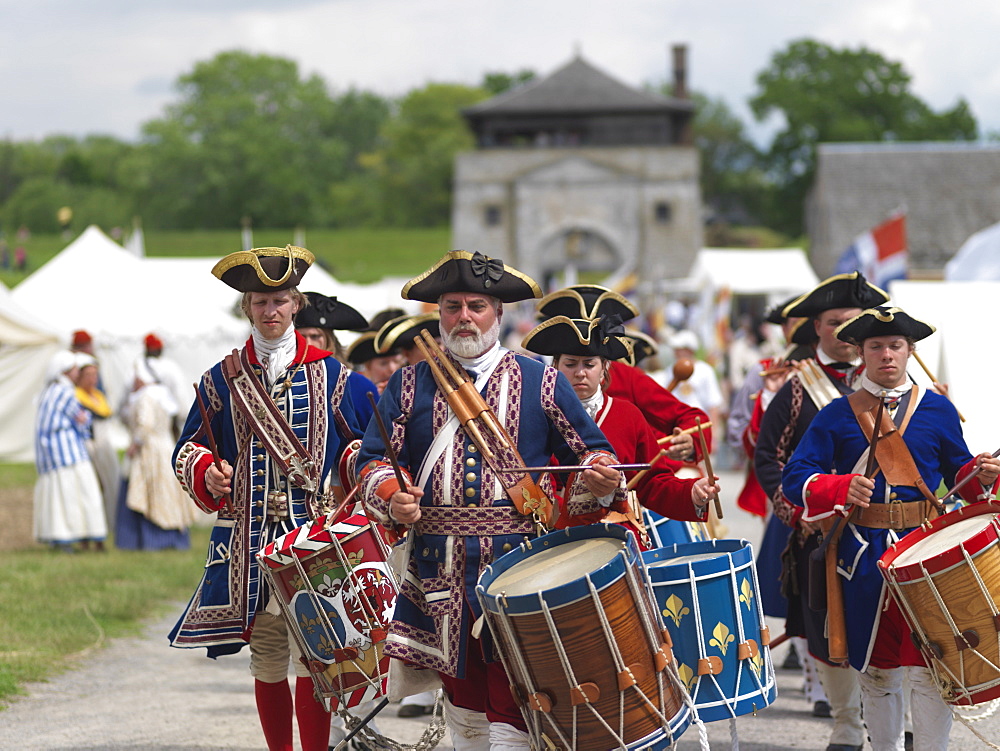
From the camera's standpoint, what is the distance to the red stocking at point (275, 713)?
16.1ft

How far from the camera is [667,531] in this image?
620 cm

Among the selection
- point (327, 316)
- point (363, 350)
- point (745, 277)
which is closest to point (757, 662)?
point (327, 316)

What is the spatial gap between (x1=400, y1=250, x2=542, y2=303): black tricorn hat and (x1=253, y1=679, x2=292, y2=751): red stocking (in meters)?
1.67

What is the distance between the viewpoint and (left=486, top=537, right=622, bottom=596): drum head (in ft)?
12.2

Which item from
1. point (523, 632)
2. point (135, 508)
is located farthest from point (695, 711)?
point (135, 508)

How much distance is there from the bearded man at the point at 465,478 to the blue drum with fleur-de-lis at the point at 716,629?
1.16ft

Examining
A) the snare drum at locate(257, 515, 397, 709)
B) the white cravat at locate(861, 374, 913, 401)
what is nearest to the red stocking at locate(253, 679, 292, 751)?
the snare drum at locate(257, 515, 397, 709)

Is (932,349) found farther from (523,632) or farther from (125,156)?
(125,156)

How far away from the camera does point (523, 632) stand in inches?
143

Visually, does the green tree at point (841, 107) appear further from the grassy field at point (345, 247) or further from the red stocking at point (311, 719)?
the red stocking at point (311, 719)

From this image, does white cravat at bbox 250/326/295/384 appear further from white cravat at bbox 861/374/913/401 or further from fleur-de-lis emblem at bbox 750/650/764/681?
white cravat at bbox 861/374/913/401

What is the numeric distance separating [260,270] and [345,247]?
238 ft

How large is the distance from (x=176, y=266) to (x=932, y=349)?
13315mm

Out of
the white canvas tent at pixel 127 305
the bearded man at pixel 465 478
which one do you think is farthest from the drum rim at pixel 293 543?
the white canvas tent at pixel 127 305
